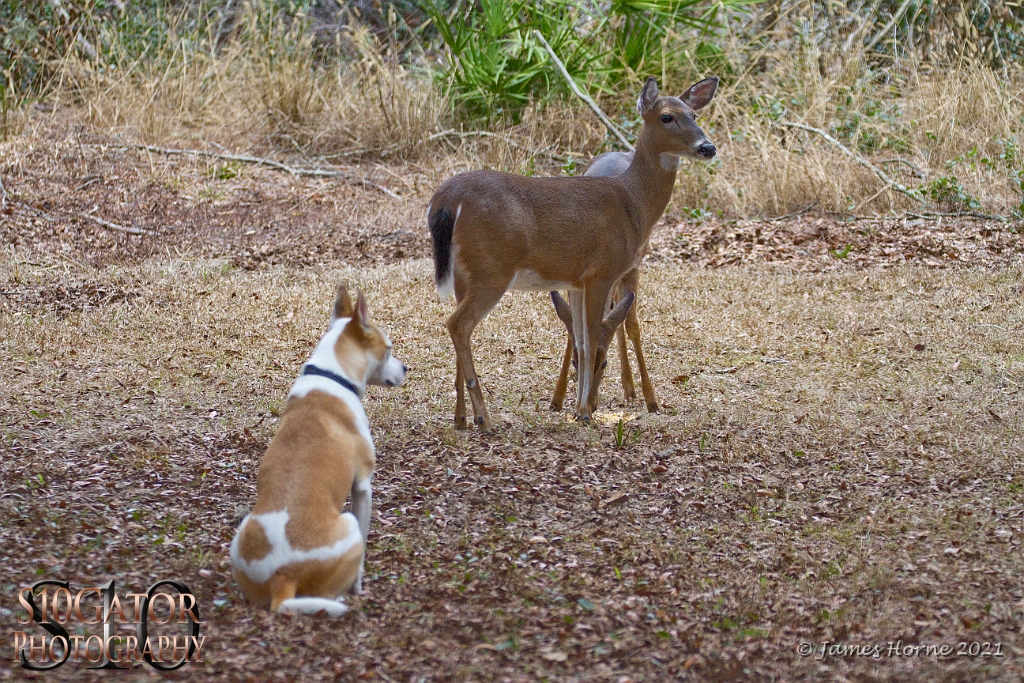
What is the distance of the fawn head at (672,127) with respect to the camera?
580 centimetres

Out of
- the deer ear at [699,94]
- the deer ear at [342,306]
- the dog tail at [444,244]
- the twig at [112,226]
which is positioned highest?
the deer ear at [699,94]

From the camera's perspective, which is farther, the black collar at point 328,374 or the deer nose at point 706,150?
the deer nose at point 706,150

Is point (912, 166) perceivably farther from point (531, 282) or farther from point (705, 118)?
point (531, 282)

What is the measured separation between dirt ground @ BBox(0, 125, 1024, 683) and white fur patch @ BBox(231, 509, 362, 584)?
15cm

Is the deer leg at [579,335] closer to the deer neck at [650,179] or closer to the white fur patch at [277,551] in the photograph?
the deer neck at [650,179]

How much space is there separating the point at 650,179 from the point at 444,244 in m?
1.29

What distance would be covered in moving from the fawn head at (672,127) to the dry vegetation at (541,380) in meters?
1.35

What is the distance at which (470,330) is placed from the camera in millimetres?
5273

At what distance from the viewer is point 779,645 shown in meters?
3.34

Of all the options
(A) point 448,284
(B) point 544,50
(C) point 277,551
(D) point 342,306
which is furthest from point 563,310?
(B) point 544,50

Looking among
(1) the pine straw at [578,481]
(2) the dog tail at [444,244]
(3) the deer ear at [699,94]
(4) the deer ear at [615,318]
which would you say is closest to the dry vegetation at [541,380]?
(1) the pine straw at [578,481]

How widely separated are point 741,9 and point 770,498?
9.09 m

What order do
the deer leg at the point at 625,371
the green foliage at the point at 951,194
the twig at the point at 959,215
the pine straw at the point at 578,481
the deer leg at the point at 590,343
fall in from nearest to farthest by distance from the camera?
the pine straw at the point at 578,481
the deer leg at the point at 590,343
the deer leg at the point at 625,371
the twig at the point at 959,215
the green foliage at the point at 951,194

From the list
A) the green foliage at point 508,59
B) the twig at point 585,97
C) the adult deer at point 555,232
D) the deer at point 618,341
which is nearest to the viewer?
the adult deer at point 555,232
